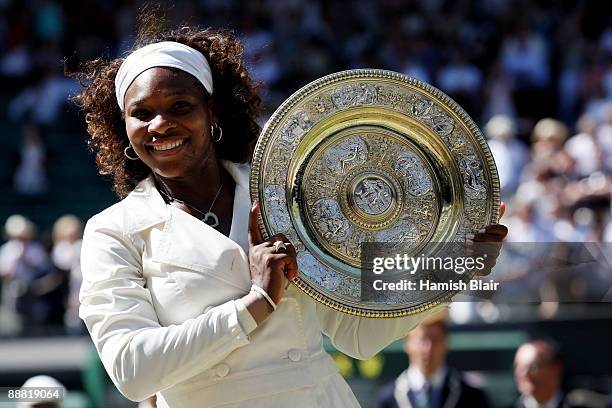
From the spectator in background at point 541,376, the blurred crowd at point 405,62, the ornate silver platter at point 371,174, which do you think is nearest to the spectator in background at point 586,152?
the blurred crowd at point 405,62

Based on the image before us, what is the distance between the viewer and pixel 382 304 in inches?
132

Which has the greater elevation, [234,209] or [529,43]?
[529,43]

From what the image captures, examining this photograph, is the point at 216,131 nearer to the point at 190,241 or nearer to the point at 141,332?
the point at 190,241

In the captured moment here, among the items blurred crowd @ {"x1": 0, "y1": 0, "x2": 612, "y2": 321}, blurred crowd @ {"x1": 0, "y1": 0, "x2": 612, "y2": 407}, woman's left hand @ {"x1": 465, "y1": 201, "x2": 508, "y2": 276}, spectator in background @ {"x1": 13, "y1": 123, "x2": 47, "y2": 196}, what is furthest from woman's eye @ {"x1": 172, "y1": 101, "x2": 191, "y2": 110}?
spectator in background @ {"x1": 13, "y1": 123, "x2": 47, "y2": 196}

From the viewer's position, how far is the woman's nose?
126 inches

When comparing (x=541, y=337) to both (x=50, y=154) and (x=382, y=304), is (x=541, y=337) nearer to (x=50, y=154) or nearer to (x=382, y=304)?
(x=382, y=304)

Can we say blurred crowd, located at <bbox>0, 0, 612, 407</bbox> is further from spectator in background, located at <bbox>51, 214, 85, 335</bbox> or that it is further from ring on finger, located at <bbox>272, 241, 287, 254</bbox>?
ring on finger, located at <bbox>272, 241, 287, 254</bbox>

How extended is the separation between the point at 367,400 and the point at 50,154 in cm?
843


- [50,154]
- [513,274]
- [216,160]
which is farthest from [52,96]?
[216,160]

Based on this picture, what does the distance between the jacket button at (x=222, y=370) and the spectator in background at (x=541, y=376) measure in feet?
12.1

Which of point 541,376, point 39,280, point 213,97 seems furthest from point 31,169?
A: point 213,97

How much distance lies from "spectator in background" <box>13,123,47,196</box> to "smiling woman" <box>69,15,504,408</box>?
11.6 meters

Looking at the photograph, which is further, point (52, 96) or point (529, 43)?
point (52, 96)

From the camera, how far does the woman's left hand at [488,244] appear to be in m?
3.37
